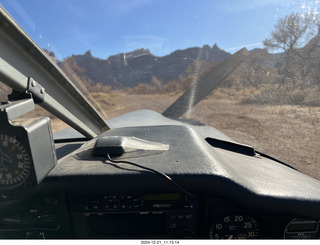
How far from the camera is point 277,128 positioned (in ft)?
20.4

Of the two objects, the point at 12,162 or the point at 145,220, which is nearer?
the point at 12,162

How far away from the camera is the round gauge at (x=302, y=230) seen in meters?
1.58

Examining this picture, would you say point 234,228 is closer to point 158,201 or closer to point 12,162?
point 158,201

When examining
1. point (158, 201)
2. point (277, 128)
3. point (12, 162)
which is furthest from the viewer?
point (277, 128)

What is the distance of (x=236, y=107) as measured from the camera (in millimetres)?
9117

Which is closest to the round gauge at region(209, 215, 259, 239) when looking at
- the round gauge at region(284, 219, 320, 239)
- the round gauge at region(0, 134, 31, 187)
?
the round gauge at region(284, 219, 320, 239)

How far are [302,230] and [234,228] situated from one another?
486 millimetres

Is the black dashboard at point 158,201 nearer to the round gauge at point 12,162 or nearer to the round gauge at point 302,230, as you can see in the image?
the round gauge at point 302,230

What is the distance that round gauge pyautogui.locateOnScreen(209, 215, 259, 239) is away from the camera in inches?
61.6

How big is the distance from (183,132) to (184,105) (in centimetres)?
297

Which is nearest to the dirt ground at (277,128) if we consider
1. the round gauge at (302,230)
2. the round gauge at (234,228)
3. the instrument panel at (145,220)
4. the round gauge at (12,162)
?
the instrument panel at (145,220)

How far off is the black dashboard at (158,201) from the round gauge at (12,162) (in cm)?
18

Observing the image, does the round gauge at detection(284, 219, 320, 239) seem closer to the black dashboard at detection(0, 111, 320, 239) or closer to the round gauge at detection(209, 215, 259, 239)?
the black dashboard at detection(0, 111, 320, 239)

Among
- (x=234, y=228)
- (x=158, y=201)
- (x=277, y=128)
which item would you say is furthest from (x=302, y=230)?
(x=277, y=128)
